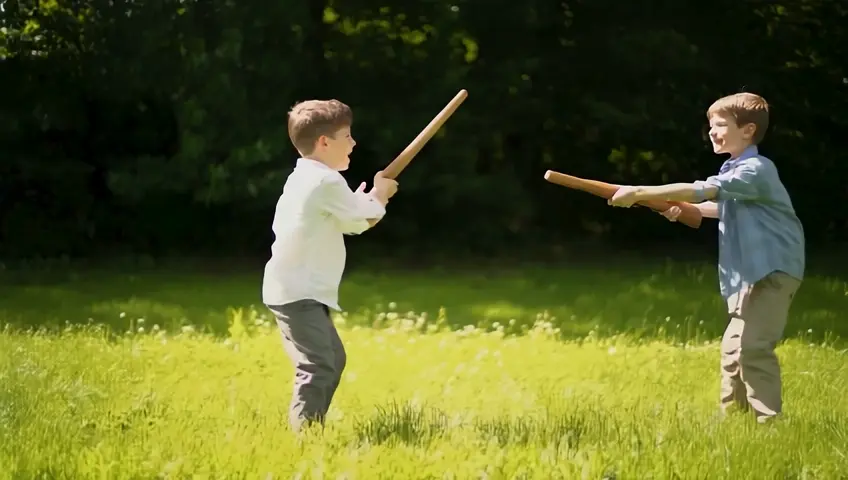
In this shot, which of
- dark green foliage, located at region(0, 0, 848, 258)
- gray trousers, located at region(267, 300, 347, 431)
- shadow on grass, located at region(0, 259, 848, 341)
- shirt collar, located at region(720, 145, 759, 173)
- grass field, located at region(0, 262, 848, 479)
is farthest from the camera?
dark green foliage, located at region(0, 0, 848, 258)

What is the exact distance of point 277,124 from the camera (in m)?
13.6

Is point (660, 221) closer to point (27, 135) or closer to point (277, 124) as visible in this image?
point (277, 124)

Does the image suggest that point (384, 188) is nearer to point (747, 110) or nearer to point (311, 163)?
point (311, 163)

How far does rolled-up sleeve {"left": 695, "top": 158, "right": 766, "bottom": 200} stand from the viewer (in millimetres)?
4562

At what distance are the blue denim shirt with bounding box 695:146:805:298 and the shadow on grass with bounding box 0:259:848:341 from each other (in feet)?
9.68

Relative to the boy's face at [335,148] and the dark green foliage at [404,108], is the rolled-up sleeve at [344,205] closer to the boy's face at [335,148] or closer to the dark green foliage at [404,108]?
the boy's face at [335,148]

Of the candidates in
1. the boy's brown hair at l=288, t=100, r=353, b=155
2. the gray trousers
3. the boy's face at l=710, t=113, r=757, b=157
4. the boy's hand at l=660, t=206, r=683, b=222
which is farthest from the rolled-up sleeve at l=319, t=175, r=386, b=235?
the boy's face at l=710, t=113, r=757, b=157

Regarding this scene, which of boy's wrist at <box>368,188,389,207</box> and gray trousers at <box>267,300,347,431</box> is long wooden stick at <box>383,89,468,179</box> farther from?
gray trousers at <box>267,300,347,431</box>

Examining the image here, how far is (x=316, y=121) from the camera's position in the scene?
14.8ft

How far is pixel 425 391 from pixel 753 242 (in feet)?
6.52

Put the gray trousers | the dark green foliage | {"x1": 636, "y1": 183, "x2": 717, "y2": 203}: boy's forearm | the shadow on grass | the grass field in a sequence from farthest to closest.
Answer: the dark green foliage < the shadow on grass < {"x1": 636, "y1": 183, "x2": 717, "y2": 203}: boy's forearm < the gray trousers < the grass field

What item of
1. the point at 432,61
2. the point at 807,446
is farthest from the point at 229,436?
the point at 432,61

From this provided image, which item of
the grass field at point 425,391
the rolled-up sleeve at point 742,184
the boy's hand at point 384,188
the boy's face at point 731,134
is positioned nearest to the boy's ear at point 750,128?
the boy's face at point 731,134

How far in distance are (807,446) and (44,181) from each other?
42.5ft
